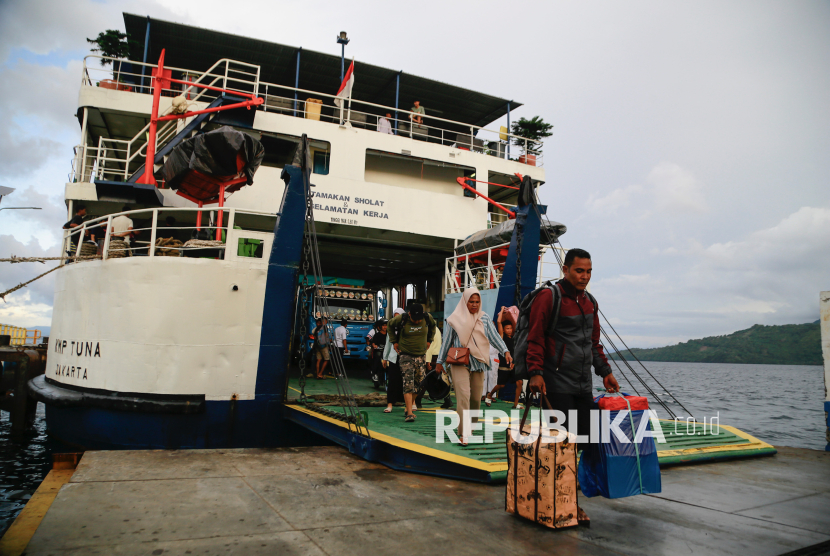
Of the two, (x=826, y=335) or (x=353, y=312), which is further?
(x=353, y=312)

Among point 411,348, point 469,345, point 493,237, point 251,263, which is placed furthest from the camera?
point 493,237

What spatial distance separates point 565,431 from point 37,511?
3.52 metres

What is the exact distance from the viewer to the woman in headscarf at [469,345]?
5.24 meters

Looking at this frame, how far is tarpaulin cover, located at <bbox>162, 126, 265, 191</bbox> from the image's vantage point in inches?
337

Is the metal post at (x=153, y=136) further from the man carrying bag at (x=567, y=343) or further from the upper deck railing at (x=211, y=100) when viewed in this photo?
the man carrying bag at (x=567, y=343)

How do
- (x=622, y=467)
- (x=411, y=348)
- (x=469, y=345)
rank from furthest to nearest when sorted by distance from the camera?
(x=411, y=348) → (x=469, y=345) → (x=622, y=467)

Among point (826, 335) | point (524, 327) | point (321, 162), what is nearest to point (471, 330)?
point (524, 327)

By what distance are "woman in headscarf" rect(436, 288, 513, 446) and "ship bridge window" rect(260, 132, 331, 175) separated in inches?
344

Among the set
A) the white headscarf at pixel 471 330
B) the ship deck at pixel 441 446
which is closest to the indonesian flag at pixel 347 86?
the ship deck at pixel 441 446

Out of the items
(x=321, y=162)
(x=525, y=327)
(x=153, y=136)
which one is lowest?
(x=525, y=327)

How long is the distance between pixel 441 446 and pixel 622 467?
2057mm

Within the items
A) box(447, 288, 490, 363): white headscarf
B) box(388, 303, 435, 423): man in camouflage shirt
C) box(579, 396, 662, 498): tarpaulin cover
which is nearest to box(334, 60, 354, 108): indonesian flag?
box(388, 303, 435, 423): man in camouflage shirt

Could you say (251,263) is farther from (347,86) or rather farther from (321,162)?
(347,86)

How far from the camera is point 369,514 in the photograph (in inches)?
132
